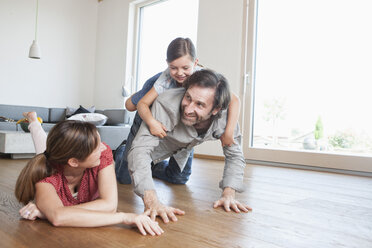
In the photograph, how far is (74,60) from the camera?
6789mm

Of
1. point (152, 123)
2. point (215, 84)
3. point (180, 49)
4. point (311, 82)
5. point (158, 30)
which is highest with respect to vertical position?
point (158, 30)

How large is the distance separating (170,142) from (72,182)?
623 millimetres

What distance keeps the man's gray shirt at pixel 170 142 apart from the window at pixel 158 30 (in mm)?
3706

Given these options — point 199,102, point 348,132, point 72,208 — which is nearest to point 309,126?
point 348,132

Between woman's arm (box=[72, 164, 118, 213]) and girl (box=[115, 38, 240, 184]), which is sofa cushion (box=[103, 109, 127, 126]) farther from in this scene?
woman's arm (box=[72, 164, 118, 213])

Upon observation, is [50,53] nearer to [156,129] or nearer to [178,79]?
[178,79]

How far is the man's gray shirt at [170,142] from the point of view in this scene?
5.02 ft

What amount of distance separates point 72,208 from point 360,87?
3558mm

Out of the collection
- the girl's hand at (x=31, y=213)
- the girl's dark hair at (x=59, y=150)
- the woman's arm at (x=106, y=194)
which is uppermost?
the girl's dark hair at (x=59, y=150)

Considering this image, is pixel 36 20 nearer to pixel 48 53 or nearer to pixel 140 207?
pixel 48 53

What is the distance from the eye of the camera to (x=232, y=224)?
1.36m

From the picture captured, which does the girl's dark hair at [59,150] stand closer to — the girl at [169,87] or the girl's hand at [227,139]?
the girl at [169,87]

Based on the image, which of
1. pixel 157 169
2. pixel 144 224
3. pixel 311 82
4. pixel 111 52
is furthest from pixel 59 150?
pixel 111 52

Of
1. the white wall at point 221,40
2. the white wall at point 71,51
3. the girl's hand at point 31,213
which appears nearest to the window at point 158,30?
the white wall at point 71,51
